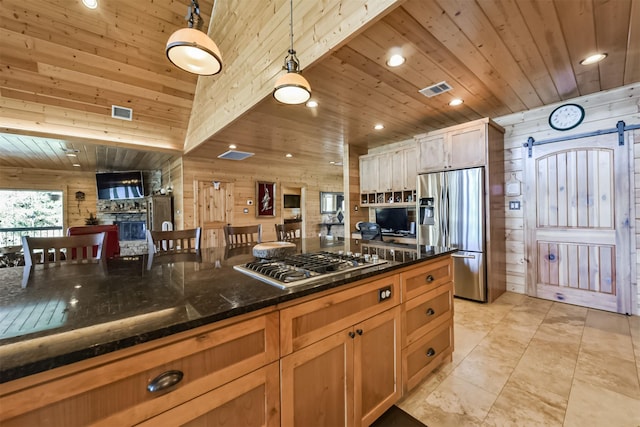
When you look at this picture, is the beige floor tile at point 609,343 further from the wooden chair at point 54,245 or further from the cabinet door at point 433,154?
the wooden chair at point 54,245

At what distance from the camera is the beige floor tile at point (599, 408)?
4.99ft

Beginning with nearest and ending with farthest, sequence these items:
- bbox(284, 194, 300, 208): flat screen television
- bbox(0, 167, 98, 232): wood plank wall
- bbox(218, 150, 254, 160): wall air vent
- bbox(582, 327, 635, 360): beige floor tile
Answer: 1. bbox(582, 327, 635, 360): beige floor tile
2. bbox(218, 150, 254, 160): wall air vent
3. bbox(0, 167, 98, 232): wood plank wall
4. bbox(284, 194, 300, 208): flat screen television

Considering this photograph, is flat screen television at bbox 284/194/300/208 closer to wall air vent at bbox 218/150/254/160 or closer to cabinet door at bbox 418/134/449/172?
wall air vent at bbox 218/150/254/160

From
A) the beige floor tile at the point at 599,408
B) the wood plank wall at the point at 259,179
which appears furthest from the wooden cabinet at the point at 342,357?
the wood plank wall at the point at 259,179

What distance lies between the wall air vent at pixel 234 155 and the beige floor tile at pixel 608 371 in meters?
5.66

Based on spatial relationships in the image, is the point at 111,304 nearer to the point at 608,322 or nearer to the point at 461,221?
the point at 461,221

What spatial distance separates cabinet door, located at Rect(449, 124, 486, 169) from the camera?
3.39 m

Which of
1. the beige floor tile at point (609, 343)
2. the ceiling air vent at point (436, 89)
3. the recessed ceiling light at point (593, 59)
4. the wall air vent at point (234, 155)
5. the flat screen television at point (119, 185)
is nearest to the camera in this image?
the beige floor tile at point (609, 343)

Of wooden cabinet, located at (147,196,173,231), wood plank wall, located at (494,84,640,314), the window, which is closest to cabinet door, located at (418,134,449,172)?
wood plank wall, located at (494,84,640,314)

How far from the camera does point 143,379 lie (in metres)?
0.73

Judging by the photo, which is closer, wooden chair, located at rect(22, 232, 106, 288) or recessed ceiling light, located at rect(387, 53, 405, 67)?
wooden chair, located at rect(22, 232, 106, 288)

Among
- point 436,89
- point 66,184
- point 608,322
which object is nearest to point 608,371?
point 608,322

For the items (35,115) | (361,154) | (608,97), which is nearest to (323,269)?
(608,97)

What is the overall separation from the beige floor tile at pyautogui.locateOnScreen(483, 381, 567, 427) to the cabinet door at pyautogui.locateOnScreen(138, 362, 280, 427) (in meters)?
1.40
